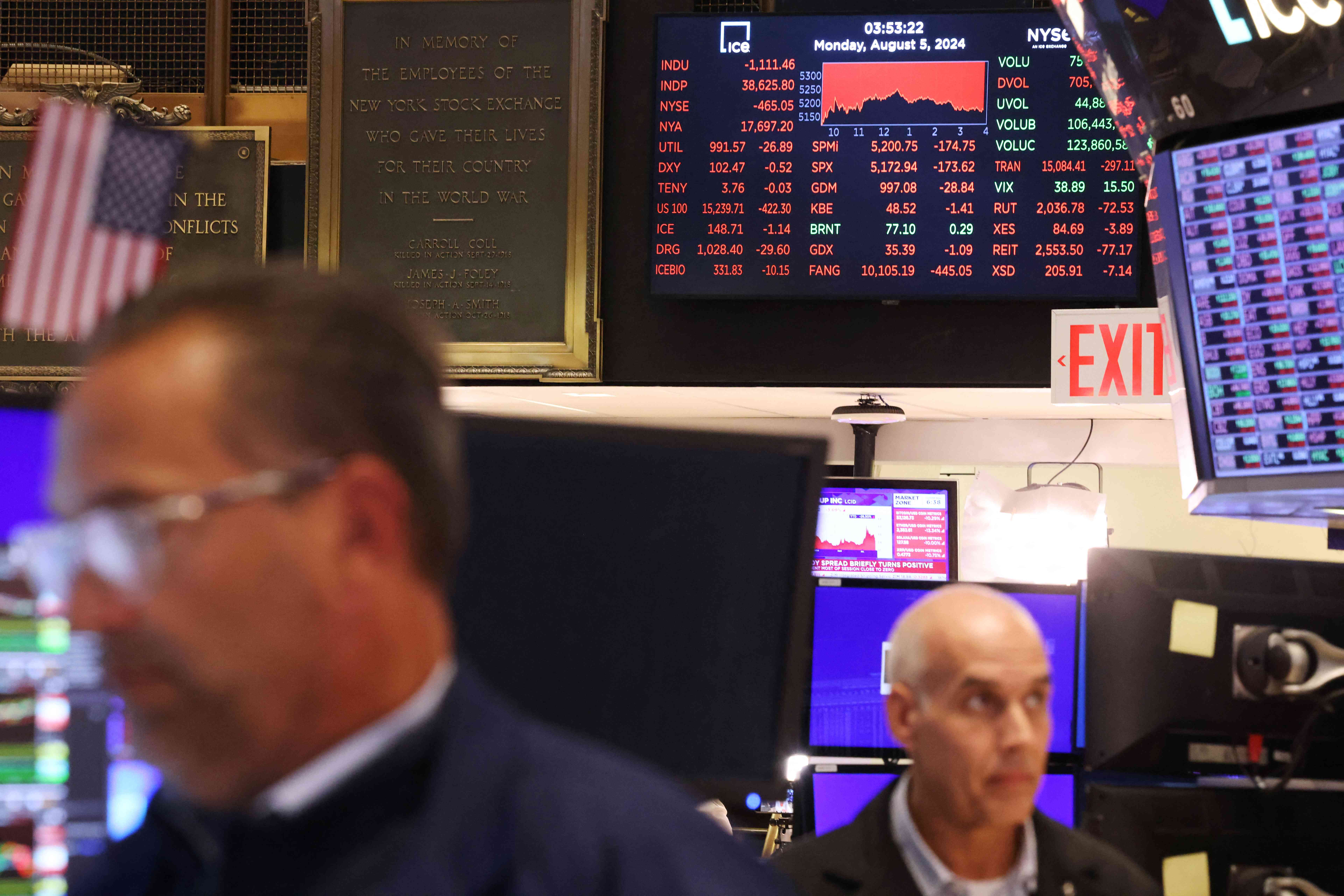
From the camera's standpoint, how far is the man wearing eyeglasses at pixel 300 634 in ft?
2.24

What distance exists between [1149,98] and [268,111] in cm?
413

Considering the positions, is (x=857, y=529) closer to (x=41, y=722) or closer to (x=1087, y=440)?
(x=1087, y=440)

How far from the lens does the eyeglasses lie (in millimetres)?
699

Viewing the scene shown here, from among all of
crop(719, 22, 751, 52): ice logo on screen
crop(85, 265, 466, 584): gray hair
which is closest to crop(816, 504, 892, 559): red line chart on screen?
crop(719, 22, 751, 52): ice logo on screen

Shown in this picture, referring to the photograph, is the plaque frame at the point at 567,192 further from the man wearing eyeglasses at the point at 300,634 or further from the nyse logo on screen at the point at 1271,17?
the man wearing eyeglasses at the point at 300,634

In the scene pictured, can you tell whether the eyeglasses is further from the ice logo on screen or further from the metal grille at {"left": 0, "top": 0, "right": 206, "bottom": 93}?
the metal grille at {"left": 0, "top": 0, "right": 206, "bottom": 93}

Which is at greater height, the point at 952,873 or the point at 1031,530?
the point at 1031,530

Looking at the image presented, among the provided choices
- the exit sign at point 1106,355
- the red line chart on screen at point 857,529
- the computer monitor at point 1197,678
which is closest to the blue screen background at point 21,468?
the computer monitor at point 1197,678

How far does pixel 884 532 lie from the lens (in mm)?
5348

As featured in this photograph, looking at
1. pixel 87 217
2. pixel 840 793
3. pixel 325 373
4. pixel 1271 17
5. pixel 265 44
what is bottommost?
pixel 840 793

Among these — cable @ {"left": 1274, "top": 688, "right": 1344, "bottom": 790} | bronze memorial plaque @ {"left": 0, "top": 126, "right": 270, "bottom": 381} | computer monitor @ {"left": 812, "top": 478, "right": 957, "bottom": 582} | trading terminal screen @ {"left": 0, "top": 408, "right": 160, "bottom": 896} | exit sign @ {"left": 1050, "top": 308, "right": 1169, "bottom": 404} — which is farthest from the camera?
computer monitor @ {"left": 812, "top": 478, "right": 957, "bottom": 582}

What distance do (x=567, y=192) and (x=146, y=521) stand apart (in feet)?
13.9

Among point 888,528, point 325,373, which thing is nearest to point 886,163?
point 888,528

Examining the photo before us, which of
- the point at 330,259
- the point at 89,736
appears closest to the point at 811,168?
the point at 330,259
